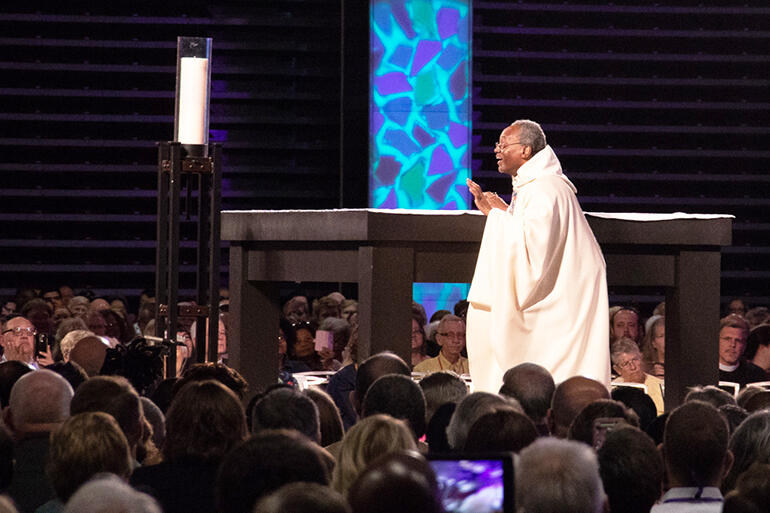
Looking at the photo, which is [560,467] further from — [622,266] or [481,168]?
[481,168]

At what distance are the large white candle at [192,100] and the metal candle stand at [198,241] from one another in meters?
0.06

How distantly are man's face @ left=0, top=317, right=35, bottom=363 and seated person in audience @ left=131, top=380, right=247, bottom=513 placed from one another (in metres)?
3.45

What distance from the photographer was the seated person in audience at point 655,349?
6602mm

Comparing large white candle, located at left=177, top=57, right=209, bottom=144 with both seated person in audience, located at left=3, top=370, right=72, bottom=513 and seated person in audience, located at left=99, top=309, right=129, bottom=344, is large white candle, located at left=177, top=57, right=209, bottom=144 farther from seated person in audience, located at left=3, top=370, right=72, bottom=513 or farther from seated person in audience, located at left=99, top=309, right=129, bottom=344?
seated person in audience, located at left=99, top=309, right=129, bottom=344

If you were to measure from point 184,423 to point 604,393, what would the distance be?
49.9 inches

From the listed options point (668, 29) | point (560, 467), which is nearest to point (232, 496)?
point (560, 467)

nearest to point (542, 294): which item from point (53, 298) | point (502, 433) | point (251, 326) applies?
point (251, 326)

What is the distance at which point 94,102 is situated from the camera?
12484 mm

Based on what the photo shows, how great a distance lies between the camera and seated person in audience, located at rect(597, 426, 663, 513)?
2.62 m

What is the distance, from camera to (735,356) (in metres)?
6.71

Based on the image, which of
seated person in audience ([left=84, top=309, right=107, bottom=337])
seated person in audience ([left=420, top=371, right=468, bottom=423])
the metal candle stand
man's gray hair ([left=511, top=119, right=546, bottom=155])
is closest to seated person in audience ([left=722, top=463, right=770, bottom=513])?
seated person in audience ([left=420, top=371, right=468, bottom=423])

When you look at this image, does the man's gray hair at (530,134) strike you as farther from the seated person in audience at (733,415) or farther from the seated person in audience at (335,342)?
the seated person in audience at (335,342)

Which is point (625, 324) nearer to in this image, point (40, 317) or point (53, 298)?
point (40, 317)

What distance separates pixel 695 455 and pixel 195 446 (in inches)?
43.8
